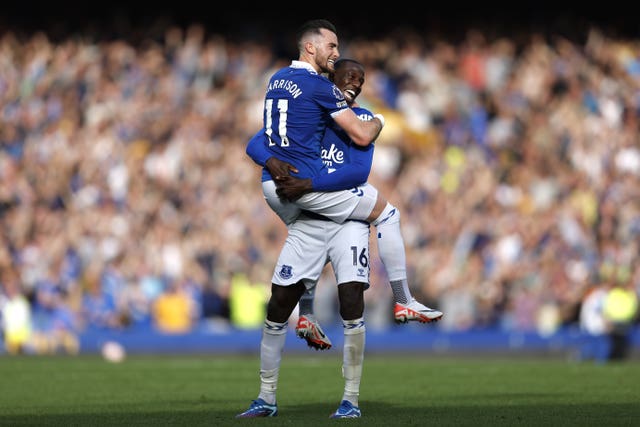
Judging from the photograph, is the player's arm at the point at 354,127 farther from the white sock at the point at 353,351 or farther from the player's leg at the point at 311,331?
the white sock at the point at 353,351

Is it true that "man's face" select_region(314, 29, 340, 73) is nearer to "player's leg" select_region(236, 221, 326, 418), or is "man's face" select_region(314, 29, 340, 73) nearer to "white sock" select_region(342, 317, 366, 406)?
"player's leg" select_region(236, 221, 326, 418)

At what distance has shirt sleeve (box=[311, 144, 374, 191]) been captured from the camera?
9000mm

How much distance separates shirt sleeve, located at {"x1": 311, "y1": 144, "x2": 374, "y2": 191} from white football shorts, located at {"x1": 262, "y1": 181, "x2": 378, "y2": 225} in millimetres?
54

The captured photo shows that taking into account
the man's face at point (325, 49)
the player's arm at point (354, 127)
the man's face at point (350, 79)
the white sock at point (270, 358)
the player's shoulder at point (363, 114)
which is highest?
the man's face at point (325, 49)

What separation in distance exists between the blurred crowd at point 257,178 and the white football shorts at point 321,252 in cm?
1263

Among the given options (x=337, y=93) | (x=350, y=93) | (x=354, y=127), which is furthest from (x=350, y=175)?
(x=350, y=93)

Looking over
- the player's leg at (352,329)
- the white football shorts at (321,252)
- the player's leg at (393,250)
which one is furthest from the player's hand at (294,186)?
the player's leg at (352,329)

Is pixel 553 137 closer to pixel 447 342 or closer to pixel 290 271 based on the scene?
pixel 447 342

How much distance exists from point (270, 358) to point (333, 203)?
4.09 ft

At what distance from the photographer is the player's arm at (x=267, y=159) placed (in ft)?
29.5

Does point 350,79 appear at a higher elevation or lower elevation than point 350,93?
higher

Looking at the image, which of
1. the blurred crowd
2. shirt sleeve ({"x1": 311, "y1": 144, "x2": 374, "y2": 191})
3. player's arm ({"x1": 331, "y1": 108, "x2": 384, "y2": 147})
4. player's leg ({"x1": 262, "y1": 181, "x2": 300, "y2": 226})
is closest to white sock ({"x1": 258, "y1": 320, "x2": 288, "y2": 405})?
player's leg ({"x1": 262, "y1": 181, "x2": 300, "y2": 226})

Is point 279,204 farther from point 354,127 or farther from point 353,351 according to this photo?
point 353,351

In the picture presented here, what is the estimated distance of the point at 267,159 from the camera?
9.10 metres
